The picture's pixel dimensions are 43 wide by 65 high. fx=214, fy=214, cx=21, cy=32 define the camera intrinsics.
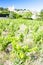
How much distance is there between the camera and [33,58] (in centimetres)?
756

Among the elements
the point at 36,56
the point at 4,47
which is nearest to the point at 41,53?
the point at 36,56

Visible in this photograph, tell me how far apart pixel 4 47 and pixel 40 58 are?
377 centimetres

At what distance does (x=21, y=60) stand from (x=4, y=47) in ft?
10.4

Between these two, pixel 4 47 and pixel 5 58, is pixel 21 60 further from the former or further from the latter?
pixel 4 47

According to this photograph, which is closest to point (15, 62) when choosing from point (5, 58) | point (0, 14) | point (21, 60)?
point (21, 60)

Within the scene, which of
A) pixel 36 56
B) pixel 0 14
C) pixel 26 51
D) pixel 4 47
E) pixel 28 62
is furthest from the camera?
pixel 0 14

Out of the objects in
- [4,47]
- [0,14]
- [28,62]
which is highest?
[28,62]

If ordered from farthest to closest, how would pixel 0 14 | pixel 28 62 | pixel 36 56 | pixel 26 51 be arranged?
pixel 0 14 < pixel 26 51 < pixel 36 56 < pixel 28 62

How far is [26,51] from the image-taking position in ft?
28.4

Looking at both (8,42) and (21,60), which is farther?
(8,42)

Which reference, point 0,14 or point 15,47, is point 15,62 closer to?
point 15,47

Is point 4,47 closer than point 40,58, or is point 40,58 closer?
point 40,58

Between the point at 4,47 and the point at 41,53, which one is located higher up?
the point at 41,53

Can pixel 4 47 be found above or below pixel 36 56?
below
